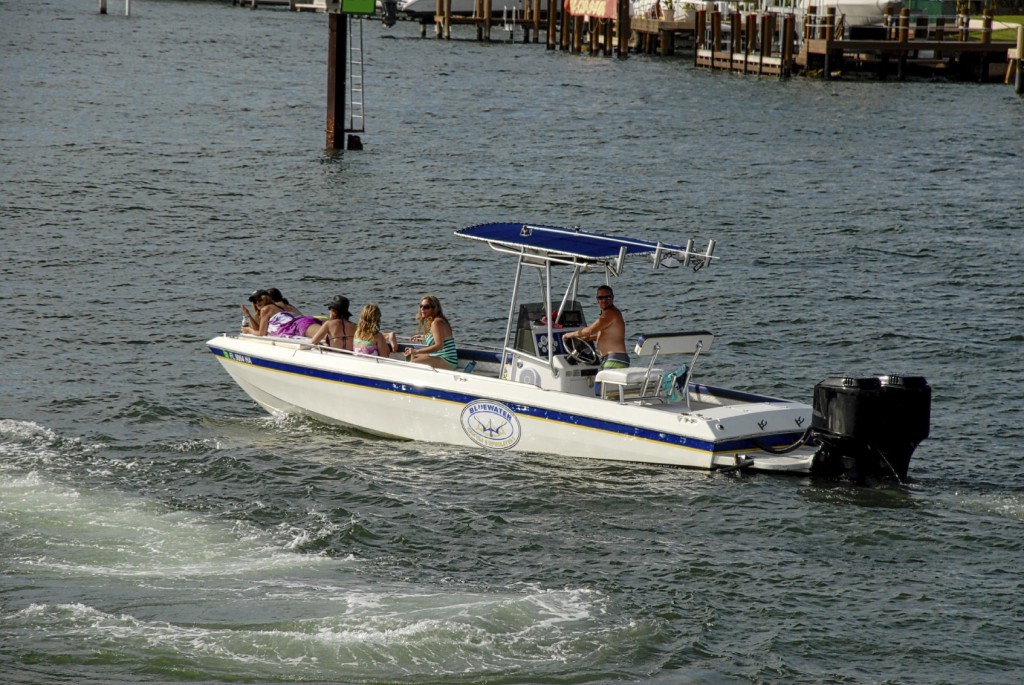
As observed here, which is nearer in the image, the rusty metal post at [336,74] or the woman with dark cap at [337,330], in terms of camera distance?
the woman with dark cap at [337,330]

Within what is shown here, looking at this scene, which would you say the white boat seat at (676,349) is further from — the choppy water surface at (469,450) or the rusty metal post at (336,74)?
the rusty metal post at (336,74)

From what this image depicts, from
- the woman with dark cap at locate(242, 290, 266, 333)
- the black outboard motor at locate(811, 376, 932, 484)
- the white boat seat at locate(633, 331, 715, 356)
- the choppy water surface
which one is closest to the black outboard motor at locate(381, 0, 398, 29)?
the choppy water surface

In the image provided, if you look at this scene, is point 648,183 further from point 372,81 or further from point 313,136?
point 372,81

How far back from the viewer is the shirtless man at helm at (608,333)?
15.8 meters

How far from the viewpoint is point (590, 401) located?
610 inches

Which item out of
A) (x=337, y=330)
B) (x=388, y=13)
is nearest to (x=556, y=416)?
(x=337, y=330)

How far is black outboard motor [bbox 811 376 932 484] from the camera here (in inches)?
560

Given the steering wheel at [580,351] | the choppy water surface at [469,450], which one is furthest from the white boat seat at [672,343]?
the choppy water surface at [469,450]

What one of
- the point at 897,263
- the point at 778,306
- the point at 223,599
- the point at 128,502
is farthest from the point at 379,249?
the point at 223,599

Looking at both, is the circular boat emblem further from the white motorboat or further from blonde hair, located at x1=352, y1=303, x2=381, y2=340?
blonde hair, located at x1=352, y1=303, x2=381, y2=340

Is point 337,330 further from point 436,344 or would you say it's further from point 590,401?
point 590,401

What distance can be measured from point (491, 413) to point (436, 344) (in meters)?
1.20

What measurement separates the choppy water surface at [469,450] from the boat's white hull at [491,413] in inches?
10.3

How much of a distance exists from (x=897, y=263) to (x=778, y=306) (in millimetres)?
4510
